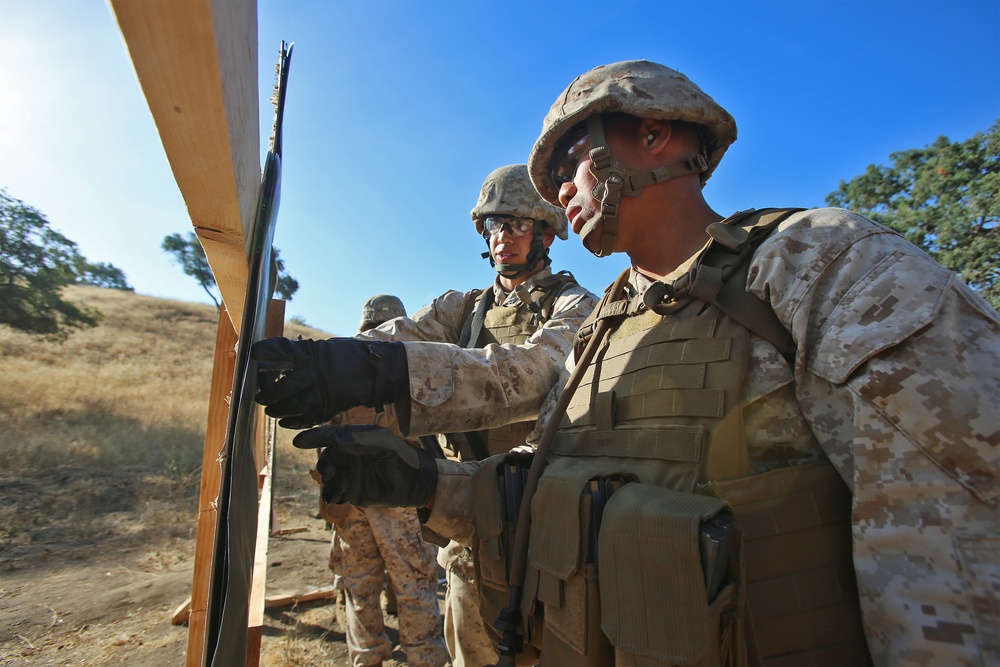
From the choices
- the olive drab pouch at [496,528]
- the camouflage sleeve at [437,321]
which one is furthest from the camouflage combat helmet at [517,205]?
the olive drab pouch at [496,528]

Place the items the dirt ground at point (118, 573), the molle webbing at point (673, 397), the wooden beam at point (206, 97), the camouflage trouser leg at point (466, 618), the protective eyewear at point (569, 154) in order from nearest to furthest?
the wooden beam at point (206, 97), the molle webbing at point (673, 397), the protective eyewear at point (569, 154), the camouflage trouser leg at point (466, 618), the dirt ground at point (118, 573)

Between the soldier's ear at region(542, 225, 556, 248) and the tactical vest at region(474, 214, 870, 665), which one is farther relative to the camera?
the soldier's ear at region(542, 225, 556, 248)

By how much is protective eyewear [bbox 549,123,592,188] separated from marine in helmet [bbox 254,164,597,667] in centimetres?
77

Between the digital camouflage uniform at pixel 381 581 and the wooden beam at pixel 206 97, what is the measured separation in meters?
3.28

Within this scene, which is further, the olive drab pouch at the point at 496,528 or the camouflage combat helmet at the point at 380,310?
the camouflage combat helmet at the point at 380,310

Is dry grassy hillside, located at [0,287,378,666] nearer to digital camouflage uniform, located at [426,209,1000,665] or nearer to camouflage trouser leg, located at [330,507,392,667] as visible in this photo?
camouflage trouser leg, located at [330,507,392,667]

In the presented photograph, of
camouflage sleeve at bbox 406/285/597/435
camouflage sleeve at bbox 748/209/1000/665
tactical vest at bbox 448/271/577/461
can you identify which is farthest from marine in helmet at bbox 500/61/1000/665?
tactical vest at bbox 448/271/577/461

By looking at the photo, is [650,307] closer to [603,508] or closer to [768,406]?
[768,406]

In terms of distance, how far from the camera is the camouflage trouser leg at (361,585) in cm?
416

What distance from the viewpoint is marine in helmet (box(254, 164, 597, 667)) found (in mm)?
1818

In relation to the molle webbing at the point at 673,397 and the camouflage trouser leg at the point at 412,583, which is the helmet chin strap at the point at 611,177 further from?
the camouflage trouser leg at the point at 412,583

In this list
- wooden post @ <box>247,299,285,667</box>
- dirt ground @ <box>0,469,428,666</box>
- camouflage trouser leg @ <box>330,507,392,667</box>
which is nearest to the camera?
wooden post @ <box>247,299,285,667</box>

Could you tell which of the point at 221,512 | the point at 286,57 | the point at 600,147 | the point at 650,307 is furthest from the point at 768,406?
the point at 286,57

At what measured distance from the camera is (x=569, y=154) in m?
2.12
